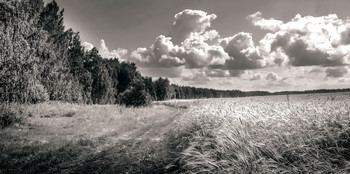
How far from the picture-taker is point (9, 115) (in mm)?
10477

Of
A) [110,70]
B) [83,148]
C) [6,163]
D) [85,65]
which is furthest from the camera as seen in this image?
[110,70]

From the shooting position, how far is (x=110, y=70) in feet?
202

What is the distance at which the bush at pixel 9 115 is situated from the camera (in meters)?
10.3

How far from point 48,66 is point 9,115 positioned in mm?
16950

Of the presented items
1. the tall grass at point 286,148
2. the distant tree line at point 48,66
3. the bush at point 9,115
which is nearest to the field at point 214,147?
the tall grass at point 286,148

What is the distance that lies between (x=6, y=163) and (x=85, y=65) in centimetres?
4997

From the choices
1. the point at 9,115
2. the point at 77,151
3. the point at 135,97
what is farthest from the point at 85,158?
the point at 135,97

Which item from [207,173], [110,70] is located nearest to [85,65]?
[110,70]

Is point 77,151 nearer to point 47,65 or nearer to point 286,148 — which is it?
point 286,148

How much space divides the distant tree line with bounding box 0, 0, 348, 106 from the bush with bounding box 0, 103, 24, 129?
0.43 meters

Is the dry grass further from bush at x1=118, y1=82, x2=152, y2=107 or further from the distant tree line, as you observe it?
bush at x1=118, y1=82, x2=152, y2=107

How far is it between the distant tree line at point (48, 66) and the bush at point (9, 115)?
427mm

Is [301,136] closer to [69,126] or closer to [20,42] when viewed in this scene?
[69,126]

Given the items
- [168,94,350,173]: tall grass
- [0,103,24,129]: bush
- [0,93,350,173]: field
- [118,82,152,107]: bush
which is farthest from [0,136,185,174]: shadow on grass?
[118,82,152,107]: bush
